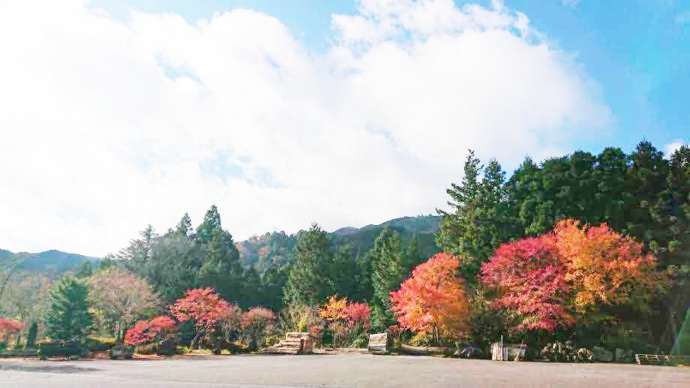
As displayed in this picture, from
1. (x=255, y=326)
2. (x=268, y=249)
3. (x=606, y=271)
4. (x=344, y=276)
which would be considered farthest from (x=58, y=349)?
(x=268, y=249)

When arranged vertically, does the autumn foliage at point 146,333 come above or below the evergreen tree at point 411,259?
below

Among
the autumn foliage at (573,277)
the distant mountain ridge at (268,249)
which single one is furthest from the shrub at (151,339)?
the distant mountain ridge at (268,249)

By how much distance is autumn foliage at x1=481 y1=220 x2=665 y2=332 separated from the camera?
733 inches

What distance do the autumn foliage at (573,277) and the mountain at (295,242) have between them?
3721 cm

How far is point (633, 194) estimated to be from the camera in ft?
81.6

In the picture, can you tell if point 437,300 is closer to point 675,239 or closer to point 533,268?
point 533,268

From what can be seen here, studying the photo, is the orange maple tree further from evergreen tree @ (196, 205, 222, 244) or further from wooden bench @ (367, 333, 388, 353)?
evergreen tree @ (196, 205, 222, 244)

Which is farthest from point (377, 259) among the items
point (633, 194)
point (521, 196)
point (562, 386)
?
point (562, 386)

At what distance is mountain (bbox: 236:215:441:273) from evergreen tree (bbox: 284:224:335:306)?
72.9 feet

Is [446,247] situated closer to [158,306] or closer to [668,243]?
[668,243]

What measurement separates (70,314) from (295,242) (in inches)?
2424

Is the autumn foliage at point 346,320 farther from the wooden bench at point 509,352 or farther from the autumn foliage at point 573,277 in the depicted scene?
the wooden bench at point 509,352

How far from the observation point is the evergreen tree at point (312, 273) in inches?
1475

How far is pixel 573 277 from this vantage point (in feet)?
62.3
